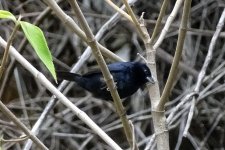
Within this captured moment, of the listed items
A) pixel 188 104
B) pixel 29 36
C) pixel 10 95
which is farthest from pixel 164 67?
pixel 29 36

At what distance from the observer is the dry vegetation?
4430 millimetres

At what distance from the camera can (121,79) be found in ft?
13.2

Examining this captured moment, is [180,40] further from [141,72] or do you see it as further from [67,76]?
[141,72]

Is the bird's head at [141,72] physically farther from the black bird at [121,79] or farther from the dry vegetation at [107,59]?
the dry vegetation at [107,59]

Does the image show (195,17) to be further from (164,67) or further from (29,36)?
Answer: (29,36)

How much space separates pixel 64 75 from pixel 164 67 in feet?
3.89

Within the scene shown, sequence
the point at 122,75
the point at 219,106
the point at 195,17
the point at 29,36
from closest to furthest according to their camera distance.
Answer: the point at 29,36, the point at 122,75, the point at 219,106, the point at 195,17

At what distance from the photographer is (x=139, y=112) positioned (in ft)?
14.5

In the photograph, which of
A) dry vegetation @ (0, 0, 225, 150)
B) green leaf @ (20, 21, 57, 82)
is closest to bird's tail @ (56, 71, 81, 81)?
dry vegetation @ (0, 0, 225, 150)

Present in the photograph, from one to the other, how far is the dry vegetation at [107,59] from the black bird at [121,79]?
37 cm

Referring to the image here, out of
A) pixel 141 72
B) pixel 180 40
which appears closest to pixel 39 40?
pixel 180 40

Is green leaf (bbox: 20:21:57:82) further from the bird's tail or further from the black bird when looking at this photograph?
the black bird

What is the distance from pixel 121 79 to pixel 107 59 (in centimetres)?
67

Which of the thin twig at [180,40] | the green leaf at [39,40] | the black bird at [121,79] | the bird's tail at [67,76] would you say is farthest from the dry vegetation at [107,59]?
the green leaf at [39,40]
